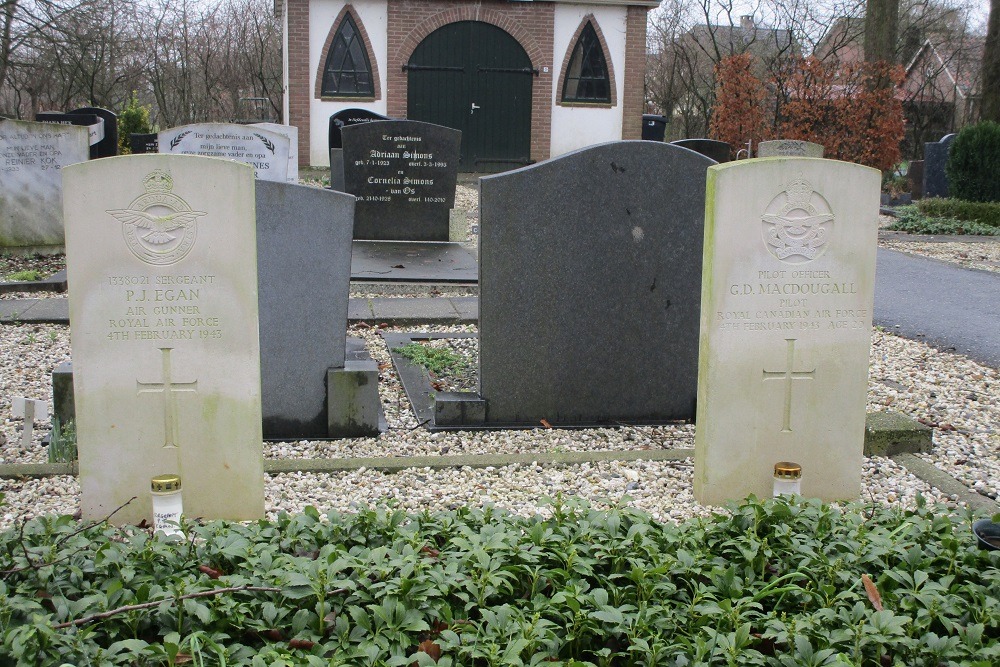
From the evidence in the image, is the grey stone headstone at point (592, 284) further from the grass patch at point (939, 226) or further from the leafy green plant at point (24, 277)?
the grass patch at point (939, 226)

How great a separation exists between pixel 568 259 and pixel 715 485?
180cm

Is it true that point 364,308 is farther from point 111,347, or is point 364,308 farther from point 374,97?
point 374,97

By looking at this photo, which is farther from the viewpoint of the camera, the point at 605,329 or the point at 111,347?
the point at 605,329

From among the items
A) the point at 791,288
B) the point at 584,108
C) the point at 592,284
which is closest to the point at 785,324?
the point at 791,288

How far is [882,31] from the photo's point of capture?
822 inches

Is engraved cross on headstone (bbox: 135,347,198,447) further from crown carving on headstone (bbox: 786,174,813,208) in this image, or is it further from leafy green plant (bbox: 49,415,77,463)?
crown carving on headstone (bbox: 786,174,813,208)

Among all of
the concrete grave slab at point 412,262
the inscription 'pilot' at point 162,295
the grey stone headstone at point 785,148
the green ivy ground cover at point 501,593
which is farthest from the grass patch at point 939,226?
the inscription 'pilot' at point 162,295

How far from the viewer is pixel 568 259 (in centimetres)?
585

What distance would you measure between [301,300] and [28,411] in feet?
5.22

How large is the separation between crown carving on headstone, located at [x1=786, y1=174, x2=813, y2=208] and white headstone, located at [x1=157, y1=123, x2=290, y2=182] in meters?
8.76

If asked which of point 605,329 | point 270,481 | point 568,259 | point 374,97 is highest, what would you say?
point 374,97

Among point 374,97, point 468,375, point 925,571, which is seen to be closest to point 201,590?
point 925,571

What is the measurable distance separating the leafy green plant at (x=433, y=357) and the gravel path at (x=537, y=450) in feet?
0.58

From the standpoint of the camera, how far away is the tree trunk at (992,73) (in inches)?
858
